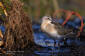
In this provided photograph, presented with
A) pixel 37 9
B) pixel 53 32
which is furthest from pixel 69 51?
pixel 37 9

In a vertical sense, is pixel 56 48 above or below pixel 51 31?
below

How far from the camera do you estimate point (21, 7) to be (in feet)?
27.0

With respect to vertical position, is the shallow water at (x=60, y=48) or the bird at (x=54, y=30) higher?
the bird at (x=54, y=30)

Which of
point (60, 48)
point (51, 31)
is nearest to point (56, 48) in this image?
point (60, 48)

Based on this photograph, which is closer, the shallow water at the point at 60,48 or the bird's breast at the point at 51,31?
the shallow water at the point at 60,48

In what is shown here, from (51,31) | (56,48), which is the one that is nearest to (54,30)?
(51,31)

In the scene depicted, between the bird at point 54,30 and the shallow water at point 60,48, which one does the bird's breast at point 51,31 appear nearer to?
the bird at point 54,30

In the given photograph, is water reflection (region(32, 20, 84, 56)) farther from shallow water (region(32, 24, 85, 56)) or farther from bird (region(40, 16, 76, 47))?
bird (region(40, 16, 76, 47))

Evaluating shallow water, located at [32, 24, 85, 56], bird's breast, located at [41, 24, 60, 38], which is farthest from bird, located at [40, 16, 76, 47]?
shallow water, located at [32, 24, 85, 56]

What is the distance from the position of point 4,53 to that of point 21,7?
5.35 ft

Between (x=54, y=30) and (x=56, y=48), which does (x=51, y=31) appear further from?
(x=56, y=48)

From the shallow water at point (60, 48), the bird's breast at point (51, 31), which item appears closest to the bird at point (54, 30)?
the bird's breast at point (51, 31)

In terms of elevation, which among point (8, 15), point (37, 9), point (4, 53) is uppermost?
point (37, 9)

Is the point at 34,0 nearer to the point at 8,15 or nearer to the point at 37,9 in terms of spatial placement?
the point at 37,9
